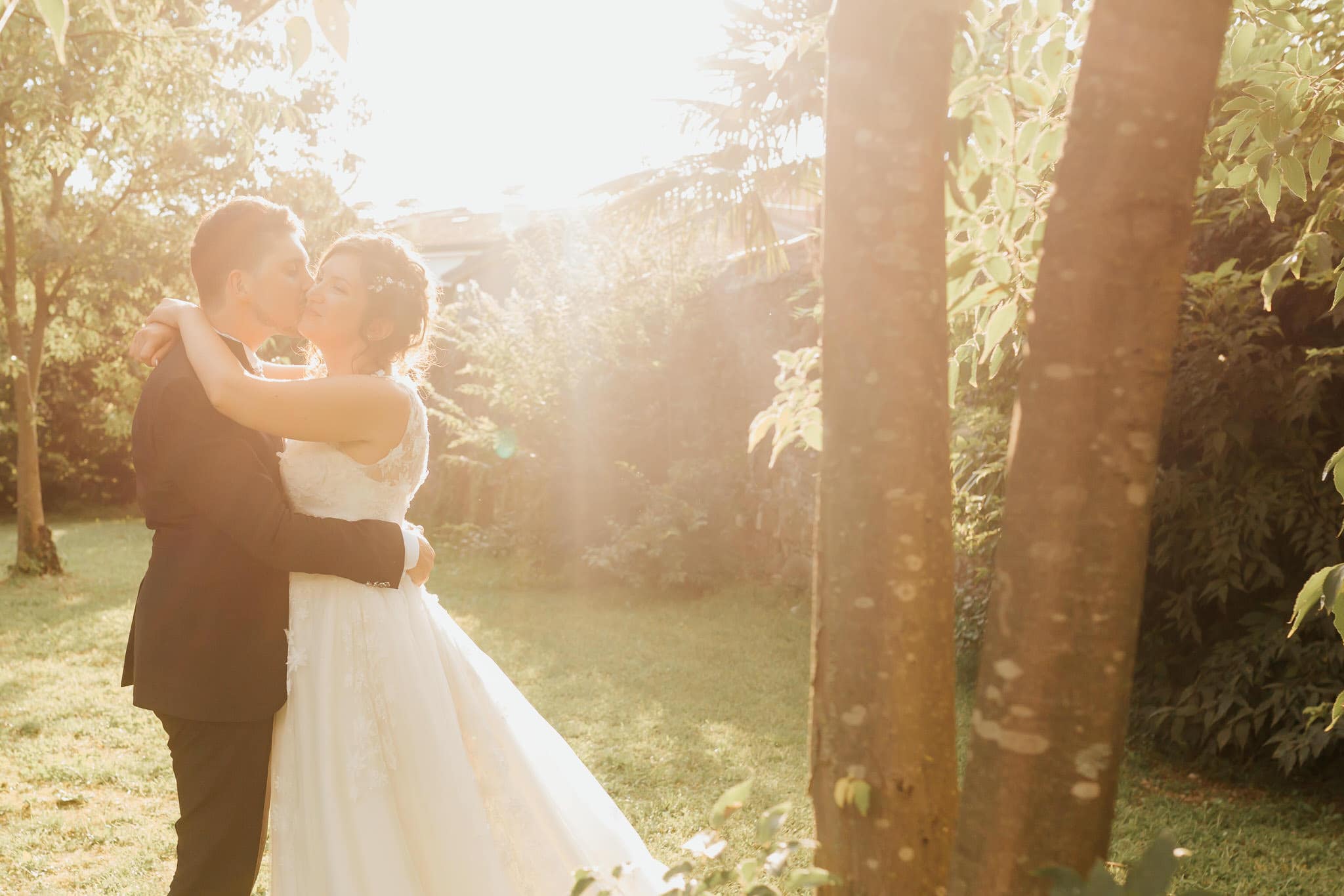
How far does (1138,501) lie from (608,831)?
205 cm

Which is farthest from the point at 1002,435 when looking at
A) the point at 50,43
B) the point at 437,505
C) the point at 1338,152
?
the point at 437,505

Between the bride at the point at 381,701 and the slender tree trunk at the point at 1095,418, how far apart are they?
154 centimetres

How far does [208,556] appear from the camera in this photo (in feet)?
7.81

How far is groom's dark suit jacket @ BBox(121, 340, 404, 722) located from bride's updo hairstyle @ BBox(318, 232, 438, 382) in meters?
0.43

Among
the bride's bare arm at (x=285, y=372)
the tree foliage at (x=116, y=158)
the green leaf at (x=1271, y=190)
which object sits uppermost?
the tree foliage at (x=116, y=158)

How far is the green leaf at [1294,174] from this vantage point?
2.28m

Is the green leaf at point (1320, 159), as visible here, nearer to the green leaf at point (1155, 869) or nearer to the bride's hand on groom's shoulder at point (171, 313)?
the green leaf at point (1155, 869)

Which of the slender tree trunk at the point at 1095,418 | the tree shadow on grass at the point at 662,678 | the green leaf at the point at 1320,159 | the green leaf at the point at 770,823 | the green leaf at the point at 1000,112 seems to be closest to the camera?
the slender tree trunk at the point at 1095,418

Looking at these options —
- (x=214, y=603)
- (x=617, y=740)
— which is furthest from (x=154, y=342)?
(x=617, y=740)

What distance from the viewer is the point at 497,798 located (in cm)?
266

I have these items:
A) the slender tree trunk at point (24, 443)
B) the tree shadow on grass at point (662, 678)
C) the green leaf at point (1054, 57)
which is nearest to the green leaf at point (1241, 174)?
the green leaf at point (1054, 57)

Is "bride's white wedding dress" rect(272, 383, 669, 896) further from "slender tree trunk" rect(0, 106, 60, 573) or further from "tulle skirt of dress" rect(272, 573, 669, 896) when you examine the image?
"slender tree trunk" rect(0, 106, 60, 573)

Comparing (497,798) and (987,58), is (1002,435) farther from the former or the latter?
(497,798)

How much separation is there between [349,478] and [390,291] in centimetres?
50
